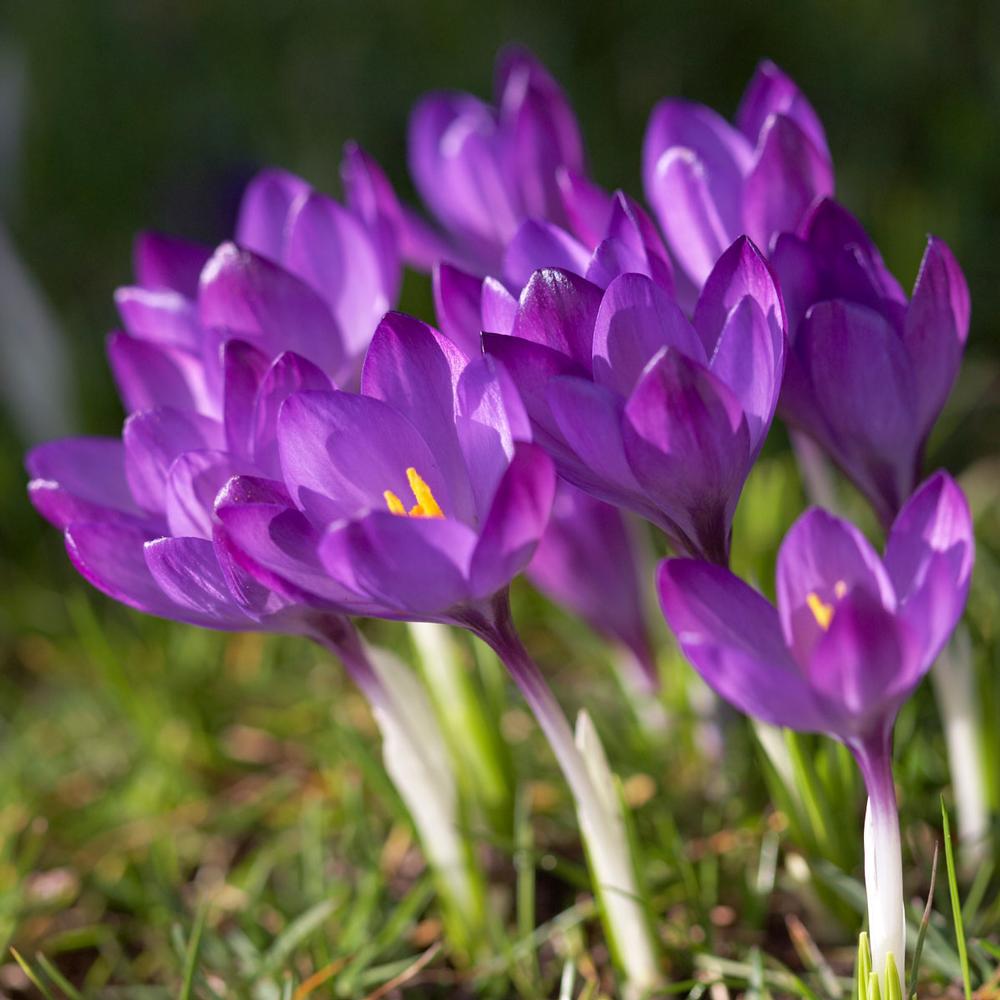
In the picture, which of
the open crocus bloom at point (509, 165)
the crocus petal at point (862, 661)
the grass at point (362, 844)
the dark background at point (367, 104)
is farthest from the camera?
the dark background at point (367, 104)

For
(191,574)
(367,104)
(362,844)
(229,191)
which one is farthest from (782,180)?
(367,104)

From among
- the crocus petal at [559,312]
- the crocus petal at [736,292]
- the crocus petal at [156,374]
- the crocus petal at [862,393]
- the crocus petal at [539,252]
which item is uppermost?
the crocus petal at [156,374]

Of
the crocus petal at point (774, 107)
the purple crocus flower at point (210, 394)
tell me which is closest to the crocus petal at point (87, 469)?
the purple crocus flower at point (210, 394)

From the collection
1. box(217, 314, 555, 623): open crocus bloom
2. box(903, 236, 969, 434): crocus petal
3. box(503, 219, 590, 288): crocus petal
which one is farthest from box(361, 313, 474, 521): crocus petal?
box(903, 236, 969, 434): crocus petal

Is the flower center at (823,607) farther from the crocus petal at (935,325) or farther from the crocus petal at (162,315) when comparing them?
the crocus petal at (162,315)

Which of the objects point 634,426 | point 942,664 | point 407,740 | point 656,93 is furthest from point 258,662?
point 656,93

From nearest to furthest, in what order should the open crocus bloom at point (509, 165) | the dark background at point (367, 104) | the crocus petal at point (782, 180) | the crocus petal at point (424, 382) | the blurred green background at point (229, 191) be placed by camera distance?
the crocus petal at point (424, 382) < the crocus petal at point (782, 180) < the open crocus bloom at point (509, 165) < the blurred green background at point (229, 191) < the dark background at point (367, 104)

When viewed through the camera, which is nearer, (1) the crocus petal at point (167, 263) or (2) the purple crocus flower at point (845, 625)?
(2) the purple crocus flower at point (845, 625)

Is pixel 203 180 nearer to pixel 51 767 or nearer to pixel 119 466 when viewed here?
pixel 51 767
